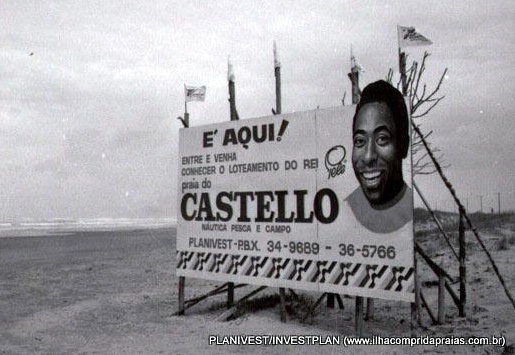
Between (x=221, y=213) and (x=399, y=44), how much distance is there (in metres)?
4.67

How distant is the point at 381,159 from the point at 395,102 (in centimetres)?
94

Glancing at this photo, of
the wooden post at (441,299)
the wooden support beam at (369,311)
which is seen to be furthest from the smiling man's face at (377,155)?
the wooden support beam at (369,311)

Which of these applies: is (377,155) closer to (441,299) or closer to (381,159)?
(381,159)

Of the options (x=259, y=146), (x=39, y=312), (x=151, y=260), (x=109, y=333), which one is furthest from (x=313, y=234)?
(x=151, y=260)

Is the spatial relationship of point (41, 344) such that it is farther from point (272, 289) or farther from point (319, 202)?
point (272, 289)

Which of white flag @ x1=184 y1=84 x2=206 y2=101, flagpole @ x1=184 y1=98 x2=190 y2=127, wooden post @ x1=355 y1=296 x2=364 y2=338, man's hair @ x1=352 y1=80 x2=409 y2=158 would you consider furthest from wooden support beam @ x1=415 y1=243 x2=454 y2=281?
white flag @ x1=184 y1=84 x2=206 y2=101

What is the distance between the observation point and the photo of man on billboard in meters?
7.65

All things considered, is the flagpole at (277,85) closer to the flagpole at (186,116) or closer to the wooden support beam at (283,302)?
the flagpole at (186,116)

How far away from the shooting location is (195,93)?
1103 cm

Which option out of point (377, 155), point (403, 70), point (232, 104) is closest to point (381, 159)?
point (377, 155)

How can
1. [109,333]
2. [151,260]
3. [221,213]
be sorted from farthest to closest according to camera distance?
[151,260] → [221,213] → [109,333]

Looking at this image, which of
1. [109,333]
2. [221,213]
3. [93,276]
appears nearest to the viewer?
[109,333]

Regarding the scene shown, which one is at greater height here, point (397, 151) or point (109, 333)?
point (397, 151)

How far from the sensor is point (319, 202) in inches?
336
